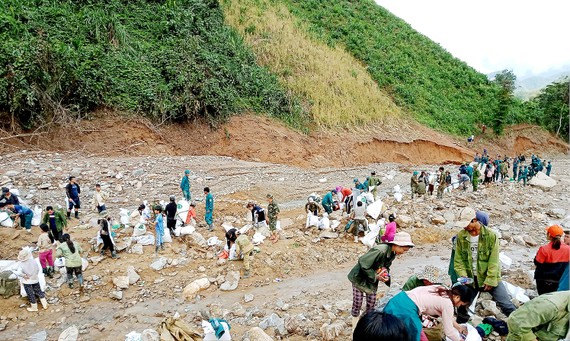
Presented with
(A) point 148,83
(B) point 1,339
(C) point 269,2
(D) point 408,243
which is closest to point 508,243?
(D) point 408,243

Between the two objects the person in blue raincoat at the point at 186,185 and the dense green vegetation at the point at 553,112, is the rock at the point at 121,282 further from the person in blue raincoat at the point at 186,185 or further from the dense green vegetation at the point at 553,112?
the dense green vegetation at the point at 553,112

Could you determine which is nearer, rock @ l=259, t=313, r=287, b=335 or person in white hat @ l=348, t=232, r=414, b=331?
person in white hat @ l=348, t=232, r=414, b=331

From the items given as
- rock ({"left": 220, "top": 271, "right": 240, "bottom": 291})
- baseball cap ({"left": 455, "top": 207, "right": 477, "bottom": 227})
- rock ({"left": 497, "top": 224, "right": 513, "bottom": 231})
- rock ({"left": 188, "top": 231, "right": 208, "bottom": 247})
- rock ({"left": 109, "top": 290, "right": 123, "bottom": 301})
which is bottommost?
rock ({"left": 109, "top": 290, "right": 123, "bottom": 301})

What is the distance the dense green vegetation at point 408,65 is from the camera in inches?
977

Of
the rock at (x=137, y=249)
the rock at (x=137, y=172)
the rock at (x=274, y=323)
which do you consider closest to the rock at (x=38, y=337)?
the rock at (x=137, y=249)

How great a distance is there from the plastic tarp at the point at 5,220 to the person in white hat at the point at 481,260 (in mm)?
8902

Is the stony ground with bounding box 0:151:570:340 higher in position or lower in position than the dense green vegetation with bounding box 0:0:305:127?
lower

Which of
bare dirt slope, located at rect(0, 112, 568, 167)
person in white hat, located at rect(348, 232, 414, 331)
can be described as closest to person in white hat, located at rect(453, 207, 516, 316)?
person in white hat, located at rect(348, 232, 414, 331)

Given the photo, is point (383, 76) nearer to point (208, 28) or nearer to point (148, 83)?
point (208, 28)

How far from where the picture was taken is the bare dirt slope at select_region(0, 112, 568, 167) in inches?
515

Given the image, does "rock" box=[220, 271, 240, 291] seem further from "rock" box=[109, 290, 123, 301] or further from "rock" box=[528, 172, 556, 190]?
"rock" box=[528, 172, 556, 190]

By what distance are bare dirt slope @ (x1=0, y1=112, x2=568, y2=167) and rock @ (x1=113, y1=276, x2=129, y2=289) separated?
303 inches

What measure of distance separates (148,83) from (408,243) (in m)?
13.8

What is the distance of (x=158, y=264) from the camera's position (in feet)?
23.7
